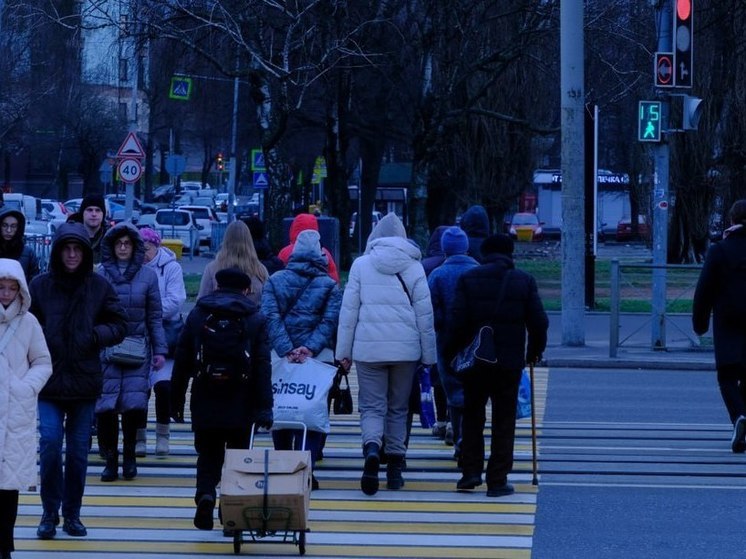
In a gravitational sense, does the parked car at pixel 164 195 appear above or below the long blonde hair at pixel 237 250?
above

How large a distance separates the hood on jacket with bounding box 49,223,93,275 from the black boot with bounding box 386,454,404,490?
2638mm

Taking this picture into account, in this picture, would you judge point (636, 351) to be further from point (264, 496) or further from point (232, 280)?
point (264, 496)

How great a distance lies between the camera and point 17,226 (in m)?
11.7

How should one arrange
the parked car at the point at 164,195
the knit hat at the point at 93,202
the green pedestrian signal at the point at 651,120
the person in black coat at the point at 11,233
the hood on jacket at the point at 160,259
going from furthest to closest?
the parked car at the point at 164,195, the green pedestrian signal at the point at 651,120, the knit hat at the point at 93,202, the person in black coat at the point at 11,233, the hood on jacket at the point at 160,259

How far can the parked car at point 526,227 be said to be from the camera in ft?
225

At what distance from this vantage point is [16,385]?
301 inches

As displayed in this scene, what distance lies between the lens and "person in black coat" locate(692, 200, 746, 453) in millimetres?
11648

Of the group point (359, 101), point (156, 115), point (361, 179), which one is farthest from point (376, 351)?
point (156, 115)

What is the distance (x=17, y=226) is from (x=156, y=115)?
180 feet

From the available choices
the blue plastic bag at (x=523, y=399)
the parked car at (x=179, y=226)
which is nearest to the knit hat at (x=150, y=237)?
the blue plastic bag at (x=523, y=399)

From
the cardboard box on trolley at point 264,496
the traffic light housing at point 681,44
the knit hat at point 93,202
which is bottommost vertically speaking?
the cardboard box on trolley at point 264,496

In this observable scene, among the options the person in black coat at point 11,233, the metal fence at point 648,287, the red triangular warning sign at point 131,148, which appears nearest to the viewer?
the person in black coat at point 11,233

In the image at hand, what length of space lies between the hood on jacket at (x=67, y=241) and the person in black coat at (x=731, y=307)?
524 centimetres

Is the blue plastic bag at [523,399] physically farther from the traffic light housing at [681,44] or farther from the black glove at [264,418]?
the traffic light housing at [681,44]
